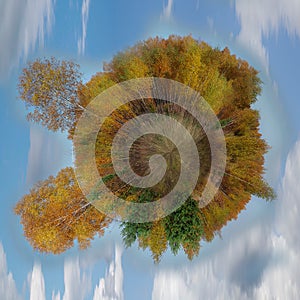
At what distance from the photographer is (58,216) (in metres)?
13.4

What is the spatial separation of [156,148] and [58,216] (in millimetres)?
3975

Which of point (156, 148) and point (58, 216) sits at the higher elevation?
point (156, 148)

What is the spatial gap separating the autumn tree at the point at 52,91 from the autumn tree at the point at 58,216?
1.79m

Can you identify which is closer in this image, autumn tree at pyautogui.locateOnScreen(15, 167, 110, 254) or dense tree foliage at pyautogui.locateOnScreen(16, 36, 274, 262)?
dense tree foliage at pyautogui.locateOnScreen(16, 36, 274, 262)

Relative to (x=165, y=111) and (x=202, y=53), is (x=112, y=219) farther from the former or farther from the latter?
(x=202, y=53)

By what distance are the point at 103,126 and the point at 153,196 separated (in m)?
2.76

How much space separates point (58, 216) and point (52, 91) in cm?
416

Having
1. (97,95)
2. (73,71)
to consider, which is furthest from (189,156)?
(73,71)

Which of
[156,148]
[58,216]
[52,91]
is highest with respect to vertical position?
[52,91]

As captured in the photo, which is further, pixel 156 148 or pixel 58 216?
pixel 58 216

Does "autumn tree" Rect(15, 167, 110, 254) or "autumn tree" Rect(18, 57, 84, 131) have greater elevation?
"autumn tree" Rect(18, 57, 84, 131)

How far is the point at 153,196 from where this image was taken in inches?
506

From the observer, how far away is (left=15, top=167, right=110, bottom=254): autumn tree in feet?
43.6

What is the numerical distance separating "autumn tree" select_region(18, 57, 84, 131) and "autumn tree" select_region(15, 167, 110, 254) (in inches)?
70.6
